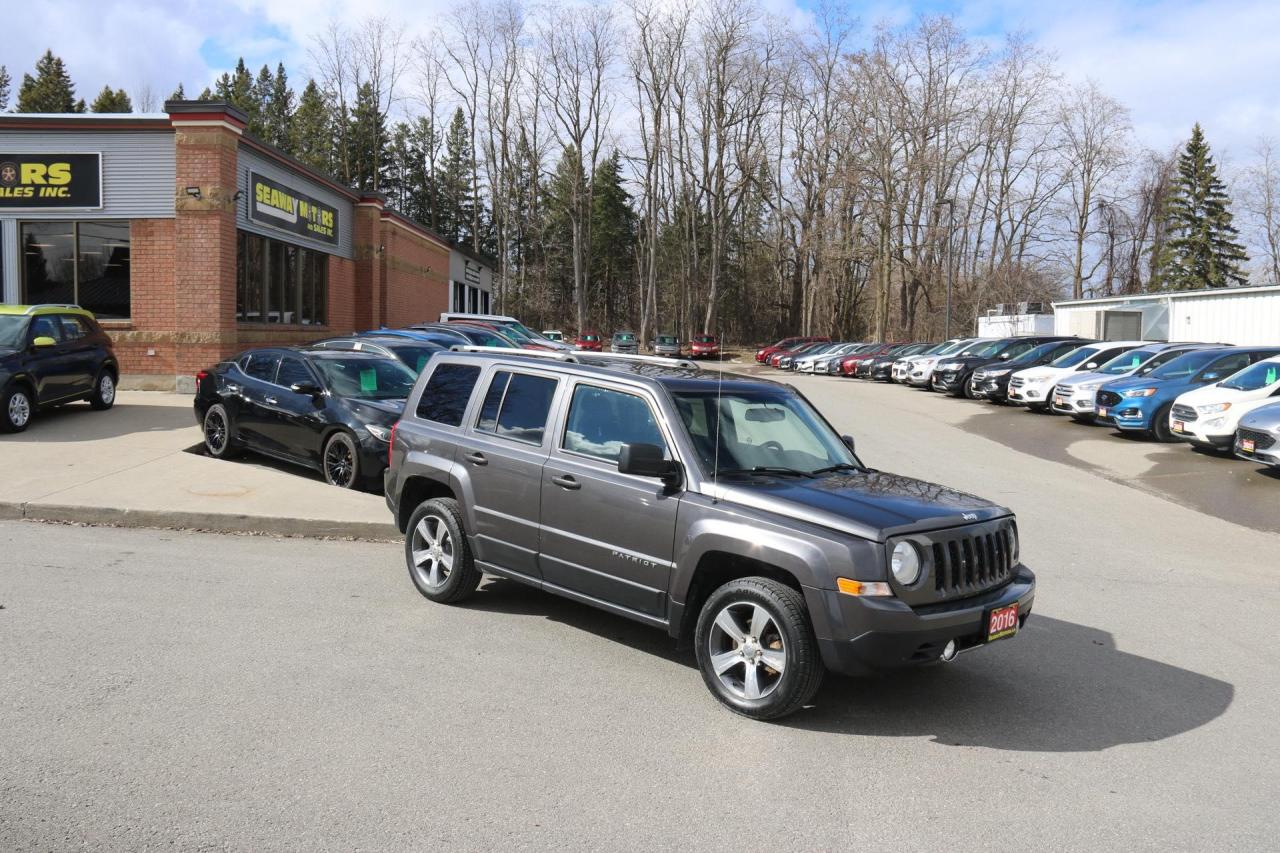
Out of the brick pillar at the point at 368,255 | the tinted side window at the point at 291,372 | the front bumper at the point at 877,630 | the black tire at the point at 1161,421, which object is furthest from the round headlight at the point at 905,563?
the brick pillar at the point at 368,255

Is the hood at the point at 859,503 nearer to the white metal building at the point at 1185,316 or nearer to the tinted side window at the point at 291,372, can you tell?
the tinted side window at the point at 291,372

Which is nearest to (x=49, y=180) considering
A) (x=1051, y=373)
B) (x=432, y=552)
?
(x=432, y=552)

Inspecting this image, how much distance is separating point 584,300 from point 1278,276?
165 feet

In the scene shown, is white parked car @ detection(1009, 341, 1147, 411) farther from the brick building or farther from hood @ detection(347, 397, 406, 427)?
the brick building

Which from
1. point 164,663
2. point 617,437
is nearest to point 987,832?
point 617,437

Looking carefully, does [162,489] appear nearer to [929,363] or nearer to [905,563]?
[905,563]

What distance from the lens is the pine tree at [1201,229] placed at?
66125mm

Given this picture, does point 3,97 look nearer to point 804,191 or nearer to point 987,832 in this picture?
point 804,191

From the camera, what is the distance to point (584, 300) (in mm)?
66625

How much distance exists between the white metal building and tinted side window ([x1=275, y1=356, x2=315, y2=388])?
2999 centimetres

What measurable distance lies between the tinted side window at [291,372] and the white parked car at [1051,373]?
1692 cm

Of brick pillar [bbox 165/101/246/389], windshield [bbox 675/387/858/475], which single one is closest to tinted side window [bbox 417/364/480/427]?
windshield [bbox 675/387/858/475]

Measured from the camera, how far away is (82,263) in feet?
66.4

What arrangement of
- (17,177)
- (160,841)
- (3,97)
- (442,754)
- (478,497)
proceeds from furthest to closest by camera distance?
(3,97)
(17,177)
(478,497)
(442,754)
(160,841)
